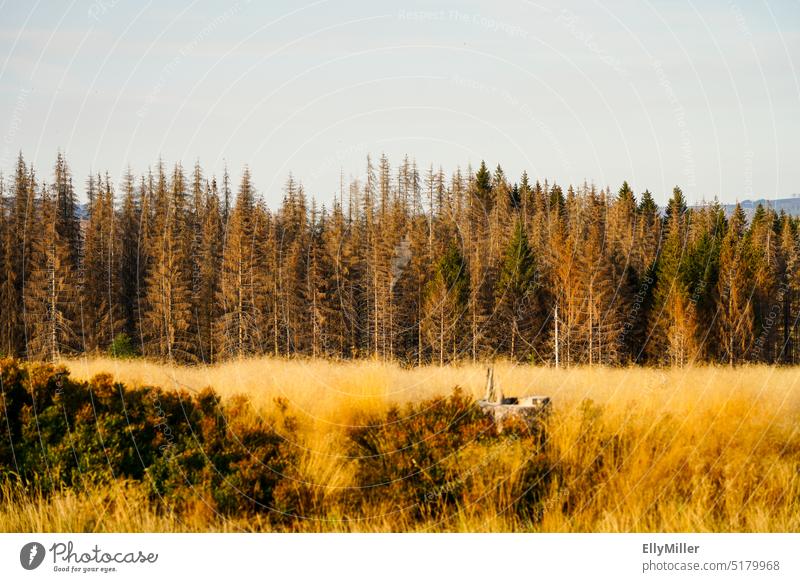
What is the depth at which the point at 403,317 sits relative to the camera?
55.9 m

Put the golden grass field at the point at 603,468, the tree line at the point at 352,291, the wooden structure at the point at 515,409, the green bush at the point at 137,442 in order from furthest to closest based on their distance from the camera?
the tree line at the point at 352,291, the wooden structure at the point at 515,409, the green bush at the point at 137,442, the golden grass field at the point at 603,468

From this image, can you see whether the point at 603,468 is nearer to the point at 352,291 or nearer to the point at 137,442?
the point at 137,442

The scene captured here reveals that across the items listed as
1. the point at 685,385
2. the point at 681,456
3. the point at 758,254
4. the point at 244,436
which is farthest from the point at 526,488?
the point at 758,254

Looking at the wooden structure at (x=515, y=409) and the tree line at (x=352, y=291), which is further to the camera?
the tree line at (x=352, y=291)

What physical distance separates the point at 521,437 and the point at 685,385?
12.2 feet

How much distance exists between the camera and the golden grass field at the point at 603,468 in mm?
8555

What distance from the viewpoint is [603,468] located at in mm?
9461

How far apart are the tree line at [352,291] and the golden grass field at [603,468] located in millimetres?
35750

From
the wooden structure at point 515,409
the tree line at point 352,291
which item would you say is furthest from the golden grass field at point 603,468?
the tree line at point 352,291

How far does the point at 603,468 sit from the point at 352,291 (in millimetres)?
46797

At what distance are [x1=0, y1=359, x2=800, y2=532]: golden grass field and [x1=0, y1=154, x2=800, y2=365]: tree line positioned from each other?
35.7 m

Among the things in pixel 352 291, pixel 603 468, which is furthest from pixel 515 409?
pixel 352 291

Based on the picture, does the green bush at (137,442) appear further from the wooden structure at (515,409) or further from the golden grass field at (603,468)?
the wooden structure at (515,409)

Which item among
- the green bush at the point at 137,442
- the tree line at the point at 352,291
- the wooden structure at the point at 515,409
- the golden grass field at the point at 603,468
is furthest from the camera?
the tree line at the point at 352,291
